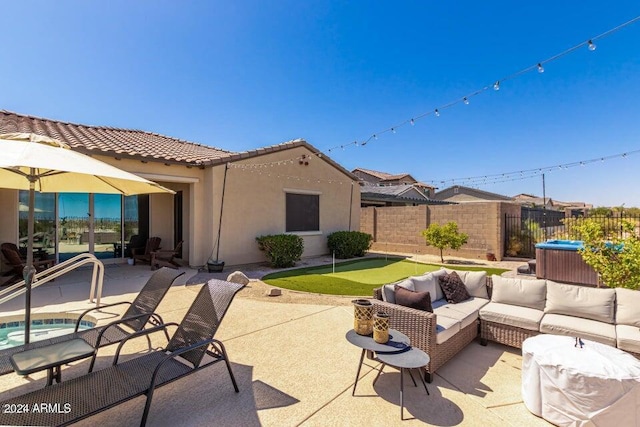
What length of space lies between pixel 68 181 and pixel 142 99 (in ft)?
30.8

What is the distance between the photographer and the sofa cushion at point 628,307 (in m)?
4.39

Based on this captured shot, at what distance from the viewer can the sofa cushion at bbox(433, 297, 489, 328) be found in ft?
16.0

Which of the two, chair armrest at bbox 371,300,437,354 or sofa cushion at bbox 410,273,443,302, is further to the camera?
sofa cushion at bbox 410,273,443,302

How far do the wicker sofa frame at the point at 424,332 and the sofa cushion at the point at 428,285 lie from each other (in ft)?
3.23

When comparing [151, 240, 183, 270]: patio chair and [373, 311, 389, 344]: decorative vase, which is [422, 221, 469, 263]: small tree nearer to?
[151, 240, 183, 270]: patio chair

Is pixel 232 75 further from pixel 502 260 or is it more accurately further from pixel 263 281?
pixel 502 260

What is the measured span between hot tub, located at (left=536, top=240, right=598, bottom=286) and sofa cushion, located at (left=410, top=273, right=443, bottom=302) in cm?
593

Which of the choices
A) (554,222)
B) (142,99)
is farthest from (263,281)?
(554,222)

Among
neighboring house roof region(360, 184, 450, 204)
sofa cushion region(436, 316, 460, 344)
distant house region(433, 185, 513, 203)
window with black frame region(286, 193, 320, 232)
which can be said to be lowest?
sofa cushion region(436, 316, 460, 344)

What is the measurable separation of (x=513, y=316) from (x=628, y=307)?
153cm

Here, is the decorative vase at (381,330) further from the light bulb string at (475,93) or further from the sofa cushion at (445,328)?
the light bulb string at (475,93)

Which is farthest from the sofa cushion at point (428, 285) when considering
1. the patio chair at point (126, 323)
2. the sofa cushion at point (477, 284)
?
the patio chair at point (126, 323)

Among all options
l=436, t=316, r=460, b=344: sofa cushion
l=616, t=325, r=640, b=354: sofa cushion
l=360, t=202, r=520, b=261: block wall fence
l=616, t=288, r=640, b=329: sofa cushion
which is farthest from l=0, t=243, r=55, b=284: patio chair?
l=360, t=202, r=520, b=261: block wall fence

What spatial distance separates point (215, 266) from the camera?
10.5m
